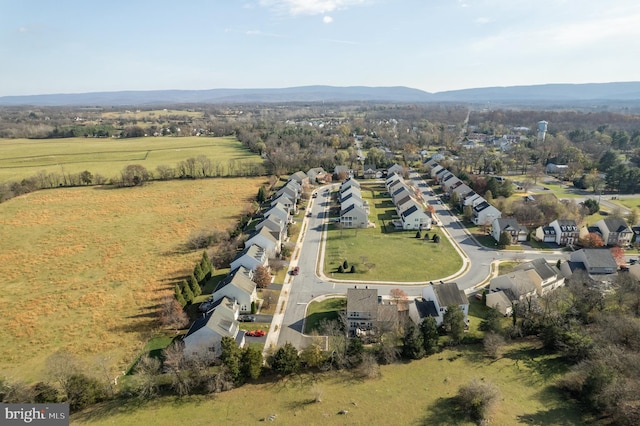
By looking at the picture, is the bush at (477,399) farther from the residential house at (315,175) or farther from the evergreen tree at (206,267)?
the residential house at (315,175)

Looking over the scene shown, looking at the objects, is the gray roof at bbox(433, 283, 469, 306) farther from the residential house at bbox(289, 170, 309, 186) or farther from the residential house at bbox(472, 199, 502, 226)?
the residential house at bbox(289, 170, 309, 186)

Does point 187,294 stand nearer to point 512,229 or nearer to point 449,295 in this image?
point 449,295

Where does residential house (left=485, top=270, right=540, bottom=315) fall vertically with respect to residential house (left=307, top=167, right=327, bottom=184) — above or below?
below

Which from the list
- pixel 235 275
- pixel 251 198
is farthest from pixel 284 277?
pixel 251 198

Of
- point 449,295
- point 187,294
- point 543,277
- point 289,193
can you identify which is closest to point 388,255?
point 449,295

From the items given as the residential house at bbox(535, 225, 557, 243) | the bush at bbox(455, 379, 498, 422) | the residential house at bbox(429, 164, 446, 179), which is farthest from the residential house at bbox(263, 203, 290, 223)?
the residential house at bbox(429, 164, 446, 179)

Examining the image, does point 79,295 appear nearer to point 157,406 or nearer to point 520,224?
point 157,406
